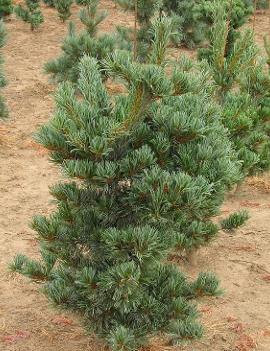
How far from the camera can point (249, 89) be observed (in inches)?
324

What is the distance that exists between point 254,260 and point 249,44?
2599mm

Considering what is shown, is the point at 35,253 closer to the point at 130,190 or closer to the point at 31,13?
the point at 130,190

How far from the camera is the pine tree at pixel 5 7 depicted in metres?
17.2

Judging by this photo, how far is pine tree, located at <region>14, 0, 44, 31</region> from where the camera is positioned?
1758 cm

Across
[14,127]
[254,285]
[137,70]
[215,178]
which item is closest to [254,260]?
[254,285]

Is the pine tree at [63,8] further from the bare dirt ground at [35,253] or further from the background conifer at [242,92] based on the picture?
the background conifer at [242,92]

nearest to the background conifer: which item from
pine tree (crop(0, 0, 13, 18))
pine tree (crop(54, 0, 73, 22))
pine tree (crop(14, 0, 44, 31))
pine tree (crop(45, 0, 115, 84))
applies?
pine tree (crop(45, 0, 115, 84))

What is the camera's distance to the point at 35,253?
7453mm

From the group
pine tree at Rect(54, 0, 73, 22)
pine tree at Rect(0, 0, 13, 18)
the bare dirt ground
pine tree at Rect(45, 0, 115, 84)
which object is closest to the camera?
the bare dirt ground

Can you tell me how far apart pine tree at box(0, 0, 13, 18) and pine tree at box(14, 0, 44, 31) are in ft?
0.77

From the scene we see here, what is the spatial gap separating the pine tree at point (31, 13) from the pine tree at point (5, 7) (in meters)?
0.24

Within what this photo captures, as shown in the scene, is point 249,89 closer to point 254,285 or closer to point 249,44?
point 249,44

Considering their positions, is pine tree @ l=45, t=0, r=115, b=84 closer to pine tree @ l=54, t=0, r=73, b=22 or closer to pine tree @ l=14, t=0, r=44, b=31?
pine tree @ l=14, t=0, r=44, b=31

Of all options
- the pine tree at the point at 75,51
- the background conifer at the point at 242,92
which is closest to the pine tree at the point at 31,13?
the pine tree at the point at 75,51
